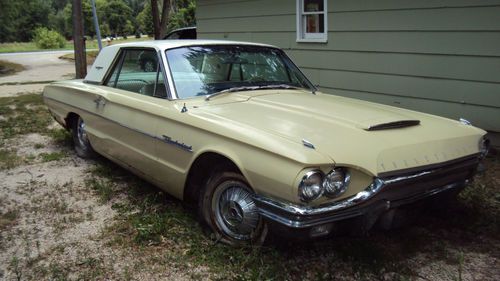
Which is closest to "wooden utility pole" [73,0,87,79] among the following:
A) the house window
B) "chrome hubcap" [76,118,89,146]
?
the house window

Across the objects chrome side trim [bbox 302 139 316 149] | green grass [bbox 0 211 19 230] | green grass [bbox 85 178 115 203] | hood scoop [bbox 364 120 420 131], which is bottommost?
green grass [bbox 0 211 19 230]

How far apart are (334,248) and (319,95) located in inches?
59.7

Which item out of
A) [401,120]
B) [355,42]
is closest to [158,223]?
[401,120]

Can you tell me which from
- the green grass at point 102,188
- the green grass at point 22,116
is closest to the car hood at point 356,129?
the green grass at point 102,188

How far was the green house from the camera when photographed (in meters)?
5.70

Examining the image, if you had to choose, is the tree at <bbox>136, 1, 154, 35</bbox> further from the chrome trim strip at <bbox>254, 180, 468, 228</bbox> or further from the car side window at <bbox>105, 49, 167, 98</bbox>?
the chrome trim strip at <bbox>254, 180, 468, 228</bbox>

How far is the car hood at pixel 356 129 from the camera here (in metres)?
2.79

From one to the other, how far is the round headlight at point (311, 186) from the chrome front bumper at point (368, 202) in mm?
63

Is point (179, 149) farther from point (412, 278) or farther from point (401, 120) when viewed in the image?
point (412, 278)

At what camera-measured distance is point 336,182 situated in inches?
107

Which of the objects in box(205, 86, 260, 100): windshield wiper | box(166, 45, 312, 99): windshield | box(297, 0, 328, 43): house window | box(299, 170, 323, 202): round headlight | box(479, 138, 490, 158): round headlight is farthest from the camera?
box(297, 0, 328, 43): house window

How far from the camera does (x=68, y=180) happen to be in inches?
194

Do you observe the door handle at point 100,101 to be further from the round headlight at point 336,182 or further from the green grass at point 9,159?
the round headlight at point 336,182

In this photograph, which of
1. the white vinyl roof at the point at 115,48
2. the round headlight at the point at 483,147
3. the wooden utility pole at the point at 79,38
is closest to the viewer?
the round headlight at the point at 483,147
